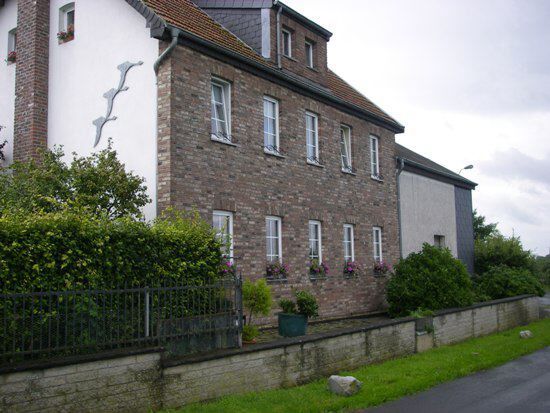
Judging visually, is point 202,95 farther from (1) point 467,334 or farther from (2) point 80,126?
(1) point 467,334

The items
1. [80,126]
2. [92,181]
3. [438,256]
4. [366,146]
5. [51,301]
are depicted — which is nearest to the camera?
[51,301]

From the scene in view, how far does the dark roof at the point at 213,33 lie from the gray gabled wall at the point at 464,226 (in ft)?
29.1

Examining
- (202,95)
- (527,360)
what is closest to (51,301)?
(202,95)

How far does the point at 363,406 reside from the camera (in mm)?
8750

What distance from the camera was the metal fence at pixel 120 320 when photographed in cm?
723

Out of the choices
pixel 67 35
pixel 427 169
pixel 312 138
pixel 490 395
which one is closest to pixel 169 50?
pixel 67 35

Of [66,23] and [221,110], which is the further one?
[66,23]

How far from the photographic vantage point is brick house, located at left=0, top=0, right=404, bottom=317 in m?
13.1

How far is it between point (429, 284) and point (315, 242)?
3.27 m

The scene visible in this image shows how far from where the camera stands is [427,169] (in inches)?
965

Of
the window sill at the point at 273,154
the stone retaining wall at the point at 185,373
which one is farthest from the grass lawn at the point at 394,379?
the window sill at the point at 273,154

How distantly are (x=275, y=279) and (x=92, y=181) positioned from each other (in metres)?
5.19

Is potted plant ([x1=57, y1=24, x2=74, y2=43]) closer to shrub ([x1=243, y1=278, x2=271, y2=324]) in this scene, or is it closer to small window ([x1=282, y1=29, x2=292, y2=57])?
small window ([x1=282, y1=29, x2=292, y2=57])

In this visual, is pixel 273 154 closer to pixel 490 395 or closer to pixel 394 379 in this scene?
pixel 394 379
